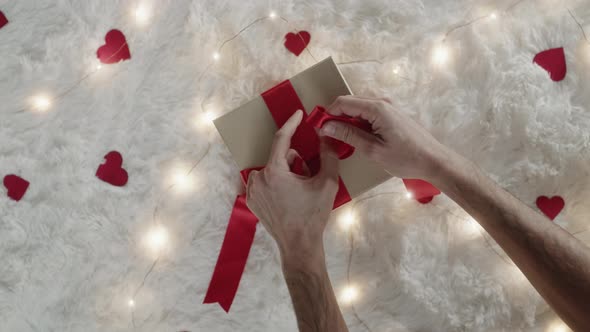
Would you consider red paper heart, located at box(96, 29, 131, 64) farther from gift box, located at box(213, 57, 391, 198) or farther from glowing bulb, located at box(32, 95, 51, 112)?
gift box, located at box(213, 57, 391, 198)

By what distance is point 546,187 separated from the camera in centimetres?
108

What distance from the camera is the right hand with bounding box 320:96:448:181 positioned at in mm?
895

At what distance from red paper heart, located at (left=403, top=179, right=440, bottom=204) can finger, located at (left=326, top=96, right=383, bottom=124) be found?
0.76 feet

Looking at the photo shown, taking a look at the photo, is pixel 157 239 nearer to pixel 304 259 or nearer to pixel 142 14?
pixel 304 259

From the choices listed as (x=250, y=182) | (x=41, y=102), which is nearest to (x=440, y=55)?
(x=250, y=182)

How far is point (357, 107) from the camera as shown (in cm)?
90

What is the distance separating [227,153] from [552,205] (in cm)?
91

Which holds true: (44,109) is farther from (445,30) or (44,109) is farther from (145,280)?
(445,30)

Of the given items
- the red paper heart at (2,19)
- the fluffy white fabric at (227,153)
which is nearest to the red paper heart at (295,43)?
the fluffy white fabric at (227,153)

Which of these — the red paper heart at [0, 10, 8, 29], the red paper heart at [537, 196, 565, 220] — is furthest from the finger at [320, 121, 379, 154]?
the red paper heart at [0, 10, 8, 29]

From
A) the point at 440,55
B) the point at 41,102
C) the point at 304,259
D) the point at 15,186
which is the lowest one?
the point at 304,259

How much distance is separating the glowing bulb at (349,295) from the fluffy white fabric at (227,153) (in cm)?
2

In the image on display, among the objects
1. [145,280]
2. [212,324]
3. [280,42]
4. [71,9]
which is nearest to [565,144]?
[280,42]

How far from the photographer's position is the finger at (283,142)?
920 millimetres
